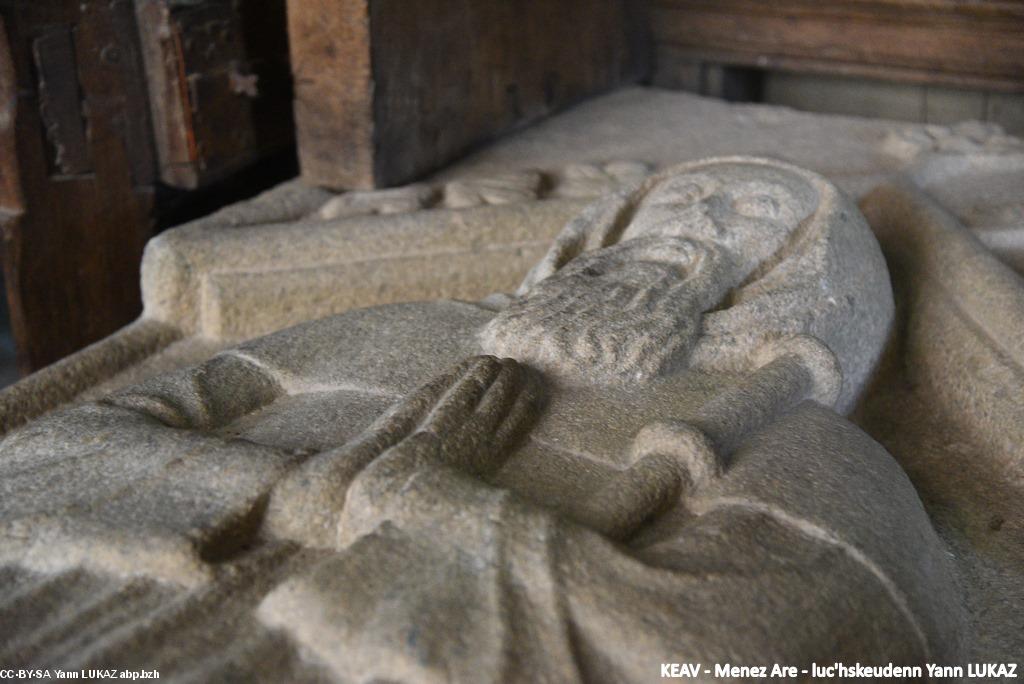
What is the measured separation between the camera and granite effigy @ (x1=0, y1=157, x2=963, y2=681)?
1.23 metres

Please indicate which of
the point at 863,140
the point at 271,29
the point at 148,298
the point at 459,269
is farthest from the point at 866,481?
the point at 271,29

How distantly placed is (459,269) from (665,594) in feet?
4.86

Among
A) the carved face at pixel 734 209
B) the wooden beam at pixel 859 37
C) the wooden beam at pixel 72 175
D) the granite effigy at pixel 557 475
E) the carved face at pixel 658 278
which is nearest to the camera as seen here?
the granite effigy at pixel 557 475

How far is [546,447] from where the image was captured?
1.63m

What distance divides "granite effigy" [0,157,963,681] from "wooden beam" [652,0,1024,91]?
205 centimetres

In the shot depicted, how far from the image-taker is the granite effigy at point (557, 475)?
1.23m

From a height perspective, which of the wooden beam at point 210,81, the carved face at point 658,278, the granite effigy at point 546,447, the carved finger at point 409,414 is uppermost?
the wooden beam at point 210,81

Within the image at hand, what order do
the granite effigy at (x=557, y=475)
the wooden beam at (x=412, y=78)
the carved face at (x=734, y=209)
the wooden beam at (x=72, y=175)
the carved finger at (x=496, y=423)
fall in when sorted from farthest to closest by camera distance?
the wooden beam at (x=412, y=78), the wooden beam at (x=72, y=175), the carved face at (x=734, y=209), the carved finger at (x=496, y=423), the granite effigy at (x=557, y=475)

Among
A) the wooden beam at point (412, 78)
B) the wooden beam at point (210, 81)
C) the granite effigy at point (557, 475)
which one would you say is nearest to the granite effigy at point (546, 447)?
the granite effigy at point (557, 475)

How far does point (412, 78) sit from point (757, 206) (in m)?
1.40

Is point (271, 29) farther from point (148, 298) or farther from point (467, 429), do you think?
point (467, 429)

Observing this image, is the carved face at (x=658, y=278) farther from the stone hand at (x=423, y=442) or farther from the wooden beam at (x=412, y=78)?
the wooden beam at (x=412, y=78)

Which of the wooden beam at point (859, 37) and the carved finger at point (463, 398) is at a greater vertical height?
the wooden beam at point (859, 37)

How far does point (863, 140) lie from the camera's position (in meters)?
3.52
